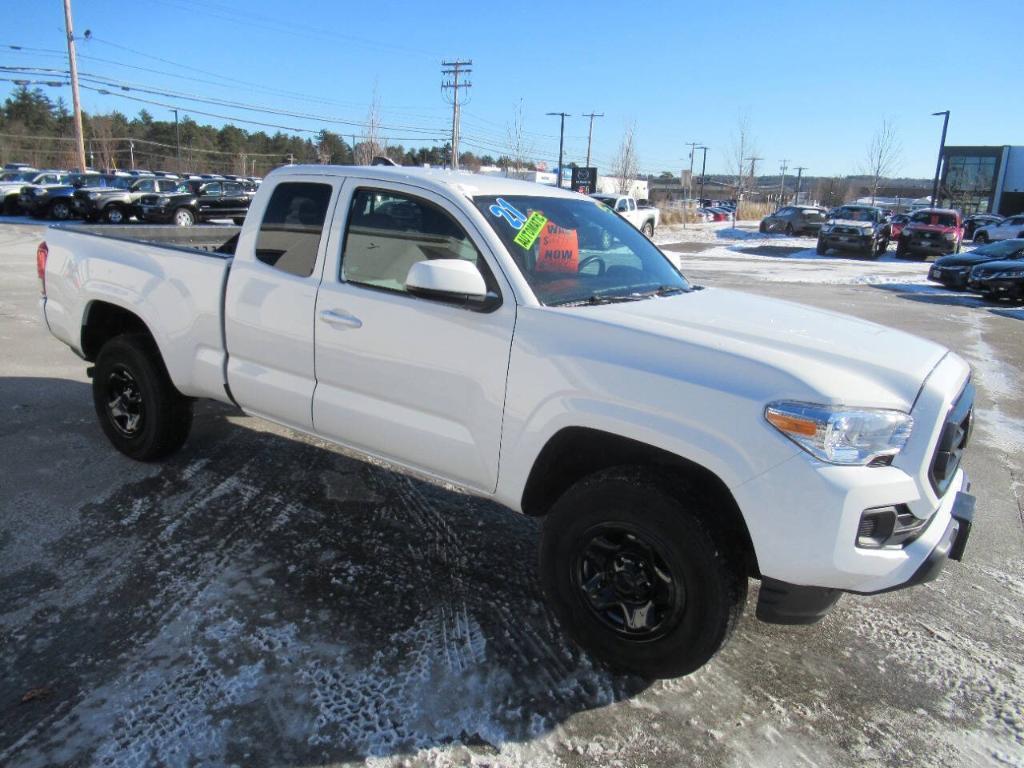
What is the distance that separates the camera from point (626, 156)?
50.9 m

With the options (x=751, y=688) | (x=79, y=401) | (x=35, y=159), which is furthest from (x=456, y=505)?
(x=35, y=159)

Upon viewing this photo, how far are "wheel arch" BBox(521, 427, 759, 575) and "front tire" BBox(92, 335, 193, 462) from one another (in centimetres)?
261

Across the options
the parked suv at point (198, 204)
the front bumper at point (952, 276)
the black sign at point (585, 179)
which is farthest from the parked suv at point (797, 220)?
the parked suv at point (198, 204)

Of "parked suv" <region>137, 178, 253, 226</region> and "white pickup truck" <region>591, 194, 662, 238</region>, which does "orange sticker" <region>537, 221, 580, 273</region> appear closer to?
"parked suv" <region>137, 178, 253, 226</region>

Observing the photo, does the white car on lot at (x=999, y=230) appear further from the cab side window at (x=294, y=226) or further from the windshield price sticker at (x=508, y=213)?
the cab side window at (x=294, y=226)

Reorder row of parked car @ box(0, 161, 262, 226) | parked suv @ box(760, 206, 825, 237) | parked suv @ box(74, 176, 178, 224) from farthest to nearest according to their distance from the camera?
parked suv @ box(760, 206, 825, 237) < parked suv @ box(74, 176, 178, 224) < row of parked car @ box(0, 161, 262, 226)

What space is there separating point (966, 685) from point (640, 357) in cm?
190

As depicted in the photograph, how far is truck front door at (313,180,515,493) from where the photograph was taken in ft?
9.68

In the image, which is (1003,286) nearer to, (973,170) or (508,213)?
(508,213)

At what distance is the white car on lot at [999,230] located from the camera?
106ft

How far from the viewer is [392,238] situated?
3408 millimetres

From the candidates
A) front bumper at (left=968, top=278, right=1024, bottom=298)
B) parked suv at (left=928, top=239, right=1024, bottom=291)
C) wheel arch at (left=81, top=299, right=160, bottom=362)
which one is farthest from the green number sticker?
parked suv at (left=928, top=239, right=1024, bottom=291)

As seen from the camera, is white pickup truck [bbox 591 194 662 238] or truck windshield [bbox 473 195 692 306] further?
white pickup truck [bbox 591 194 662 238]

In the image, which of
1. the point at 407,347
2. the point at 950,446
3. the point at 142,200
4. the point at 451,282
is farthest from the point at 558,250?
the point at 142,200
